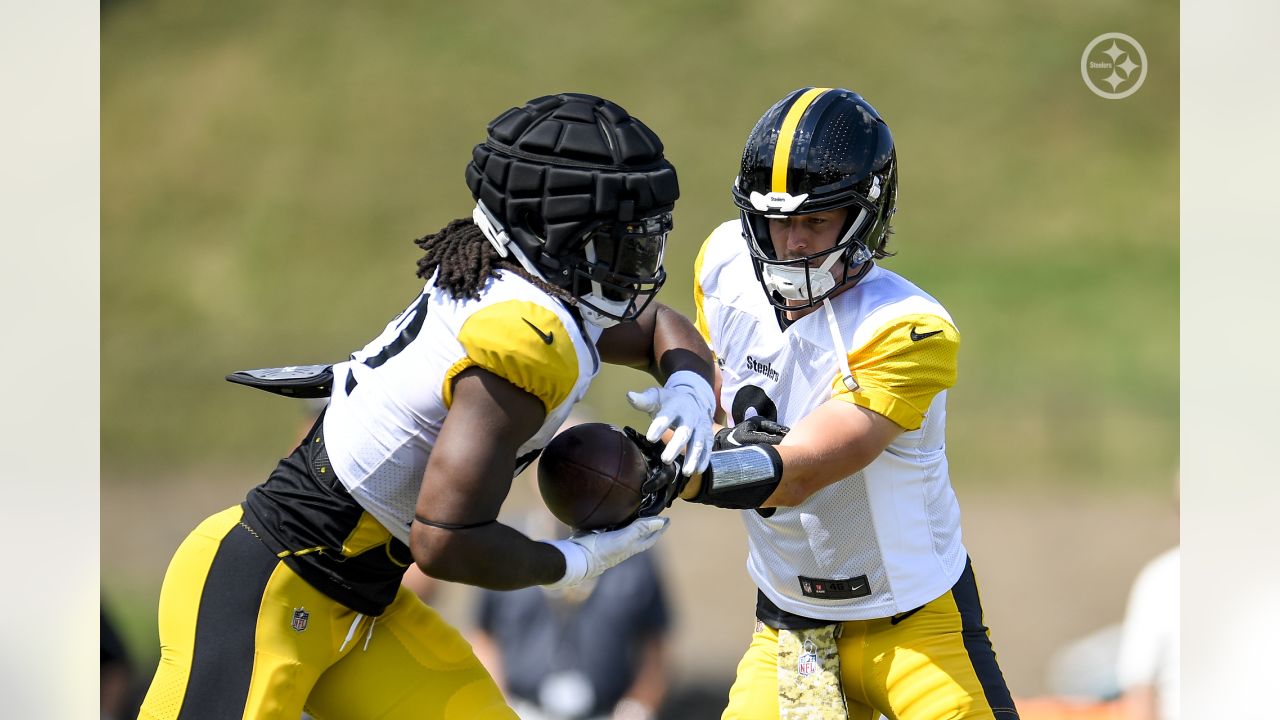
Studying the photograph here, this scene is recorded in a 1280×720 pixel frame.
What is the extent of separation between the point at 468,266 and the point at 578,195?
26 cm

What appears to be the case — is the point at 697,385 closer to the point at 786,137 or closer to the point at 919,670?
A: the point at 786,137

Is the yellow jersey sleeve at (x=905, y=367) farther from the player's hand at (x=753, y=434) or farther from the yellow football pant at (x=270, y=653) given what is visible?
the yellow football pant at (x=270, y=653)

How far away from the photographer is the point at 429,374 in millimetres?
2383

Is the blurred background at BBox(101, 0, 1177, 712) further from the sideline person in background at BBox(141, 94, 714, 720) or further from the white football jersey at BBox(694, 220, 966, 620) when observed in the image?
the sideline person in background at BBox(141, 94, 714, 720)

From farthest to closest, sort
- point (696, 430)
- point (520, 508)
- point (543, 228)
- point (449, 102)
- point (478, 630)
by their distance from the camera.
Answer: point (449, 102)
point (520, 508)
point (478, 630)
point (696, 430)
point (543, 228)

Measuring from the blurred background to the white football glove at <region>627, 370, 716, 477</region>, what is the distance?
9.79ft

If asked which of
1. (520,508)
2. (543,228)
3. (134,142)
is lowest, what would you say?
(520,508)

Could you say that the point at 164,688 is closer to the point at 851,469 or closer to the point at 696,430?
the point at 696,430

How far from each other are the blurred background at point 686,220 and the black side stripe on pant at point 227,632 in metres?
2.97

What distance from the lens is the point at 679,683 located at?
556cm

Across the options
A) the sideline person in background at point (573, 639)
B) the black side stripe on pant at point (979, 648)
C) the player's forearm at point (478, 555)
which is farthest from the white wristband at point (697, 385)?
the sideline person in background at point (573, 639)

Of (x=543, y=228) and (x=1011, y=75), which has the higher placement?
(x=1011, y=75)

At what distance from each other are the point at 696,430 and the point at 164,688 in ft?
3.92
